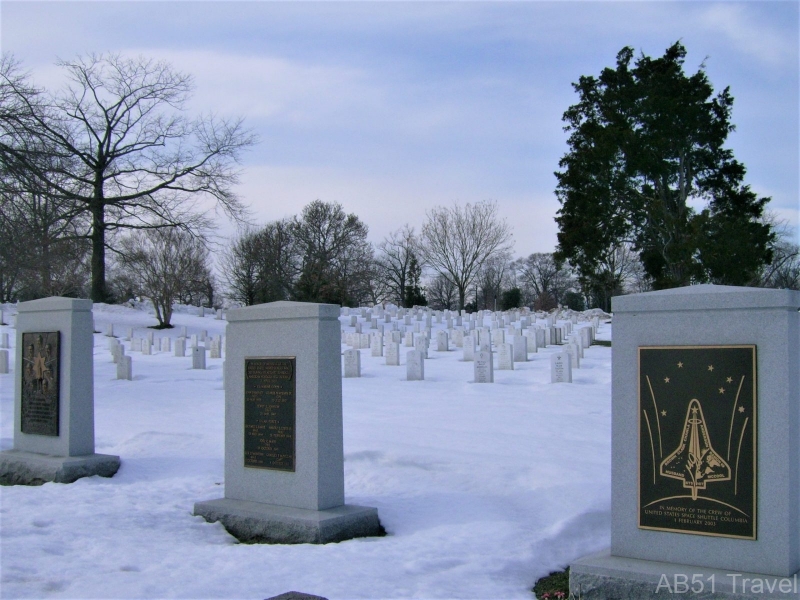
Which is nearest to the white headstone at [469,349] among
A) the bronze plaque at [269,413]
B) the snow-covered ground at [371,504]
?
the snow-covered ground at [371,504]

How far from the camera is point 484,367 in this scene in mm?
13422

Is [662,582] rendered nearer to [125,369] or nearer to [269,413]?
[269,413]

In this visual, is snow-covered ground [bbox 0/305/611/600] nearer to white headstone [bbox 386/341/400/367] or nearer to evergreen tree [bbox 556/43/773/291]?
white headstone [bbox 386/341/400/367]

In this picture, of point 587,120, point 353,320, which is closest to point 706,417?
point 353,320

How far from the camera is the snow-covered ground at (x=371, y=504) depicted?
180 inches

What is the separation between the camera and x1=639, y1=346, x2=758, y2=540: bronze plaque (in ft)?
13.4

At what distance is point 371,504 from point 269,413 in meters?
1.21

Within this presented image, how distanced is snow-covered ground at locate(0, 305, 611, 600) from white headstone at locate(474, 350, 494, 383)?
1.33 m

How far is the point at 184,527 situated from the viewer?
19.5 feet

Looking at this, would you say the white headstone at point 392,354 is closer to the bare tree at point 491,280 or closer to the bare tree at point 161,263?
the bare tree at point 161,263

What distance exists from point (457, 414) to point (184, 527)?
5.04 m

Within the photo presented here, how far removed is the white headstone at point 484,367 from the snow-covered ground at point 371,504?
1.33 m

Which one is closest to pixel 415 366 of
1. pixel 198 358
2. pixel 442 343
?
pixel 198 358

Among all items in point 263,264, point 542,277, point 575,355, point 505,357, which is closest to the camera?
point 505,357
